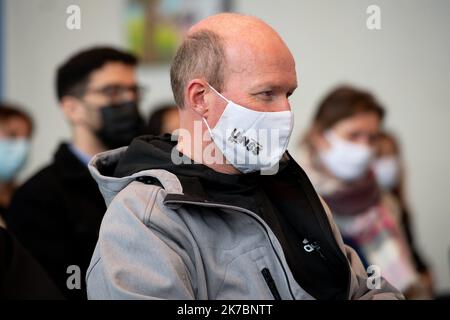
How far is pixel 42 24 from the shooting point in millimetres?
4953

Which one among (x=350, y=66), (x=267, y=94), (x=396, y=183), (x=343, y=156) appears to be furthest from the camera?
(x=350, y=66)

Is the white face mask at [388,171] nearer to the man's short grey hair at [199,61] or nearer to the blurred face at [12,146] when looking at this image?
the blurred face at [12,146]

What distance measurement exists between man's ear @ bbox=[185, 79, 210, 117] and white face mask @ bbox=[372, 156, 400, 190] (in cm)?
247

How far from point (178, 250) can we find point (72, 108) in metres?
1.42

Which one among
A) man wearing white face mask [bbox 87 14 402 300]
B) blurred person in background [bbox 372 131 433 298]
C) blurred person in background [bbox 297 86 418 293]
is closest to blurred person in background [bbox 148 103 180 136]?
blurred person in background [bbox 297 86 418 293]

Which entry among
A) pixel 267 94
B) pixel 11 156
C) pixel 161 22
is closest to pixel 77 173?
pixel 267 94

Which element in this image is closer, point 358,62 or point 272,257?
point 272,257

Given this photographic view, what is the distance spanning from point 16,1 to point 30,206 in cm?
317

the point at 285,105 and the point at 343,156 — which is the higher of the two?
the point at 285,105

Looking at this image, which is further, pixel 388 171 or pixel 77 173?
pixel 388 171

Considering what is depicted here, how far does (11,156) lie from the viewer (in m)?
3.52

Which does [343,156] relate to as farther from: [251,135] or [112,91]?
[251,135]

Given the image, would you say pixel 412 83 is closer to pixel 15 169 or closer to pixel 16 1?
pixel 15 169

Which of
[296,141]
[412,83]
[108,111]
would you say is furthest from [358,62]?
[108,111]
